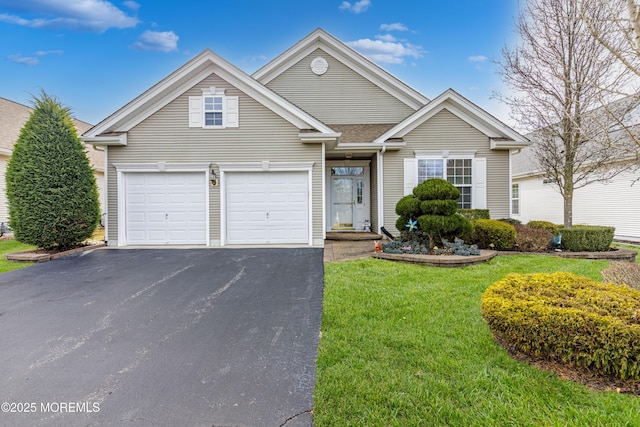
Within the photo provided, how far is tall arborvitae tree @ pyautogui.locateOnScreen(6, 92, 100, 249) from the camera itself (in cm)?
827

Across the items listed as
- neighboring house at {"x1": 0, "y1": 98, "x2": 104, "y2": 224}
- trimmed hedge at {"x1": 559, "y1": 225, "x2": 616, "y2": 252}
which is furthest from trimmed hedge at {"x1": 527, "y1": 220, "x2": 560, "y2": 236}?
neighboring house at {"x1": 0, "y1": 98, "x2": 104, "y2": 224}

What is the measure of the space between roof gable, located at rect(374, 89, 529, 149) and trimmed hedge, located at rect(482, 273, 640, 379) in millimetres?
8158

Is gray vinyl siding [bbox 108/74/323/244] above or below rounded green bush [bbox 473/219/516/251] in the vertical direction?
above

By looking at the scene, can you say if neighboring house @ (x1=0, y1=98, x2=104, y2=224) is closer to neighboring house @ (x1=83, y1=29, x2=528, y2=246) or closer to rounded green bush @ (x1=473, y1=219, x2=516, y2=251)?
neighboring house @ (x1=83, y1=29, x2=528, y2=246)

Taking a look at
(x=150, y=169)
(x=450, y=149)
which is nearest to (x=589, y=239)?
(x=450, y=149)

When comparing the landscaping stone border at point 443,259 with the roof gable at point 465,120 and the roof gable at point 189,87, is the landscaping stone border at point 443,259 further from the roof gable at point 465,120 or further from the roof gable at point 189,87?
the roof gable at point 465,120

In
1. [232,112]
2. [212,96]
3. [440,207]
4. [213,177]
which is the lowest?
[440,207]

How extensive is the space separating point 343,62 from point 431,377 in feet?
43.3

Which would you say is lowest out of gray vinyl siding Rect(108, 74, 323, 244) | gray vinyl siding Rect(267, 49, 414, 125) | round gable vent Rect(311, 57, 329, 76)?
gray vinyl siding Rect(108, 74, 323, 244)

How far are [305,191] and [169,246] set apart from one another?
4.78 metres

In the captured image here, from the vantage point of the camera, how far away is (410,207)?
26.3 ft

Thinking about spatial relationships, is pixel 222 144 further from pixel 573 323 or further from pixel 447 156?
pixel 573 323

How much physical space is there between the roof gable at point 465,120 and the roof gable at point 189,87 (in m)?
3.07

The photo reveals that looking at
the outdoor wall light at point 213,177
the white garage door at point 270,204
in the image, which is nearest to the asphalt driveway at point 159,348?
the white garage door at point 270,204
